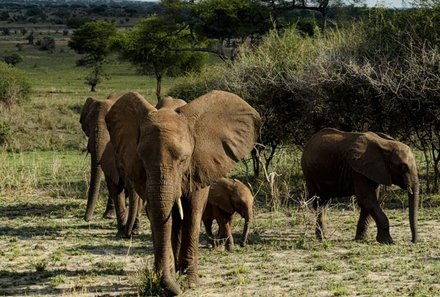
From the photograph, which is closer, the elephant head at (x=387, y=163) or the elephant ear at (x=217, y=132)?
the elephant ear at (x=217, y=132)

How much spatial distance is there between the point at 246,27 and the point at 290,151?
55.5 feet

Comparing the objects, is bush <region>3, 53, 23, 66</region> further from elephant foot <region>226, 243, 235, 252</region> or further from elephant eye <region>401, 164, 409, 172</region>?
elephant eye <region>401, 164, 409, 172</region>

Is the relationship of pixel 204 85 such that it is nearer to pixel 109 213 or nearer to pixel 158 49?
pixel 109 213

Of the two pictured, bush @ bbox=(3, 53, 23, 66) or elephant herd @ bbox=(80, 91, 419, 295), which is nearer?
elephant herd @ bbox=(80, 91, 419, 295)

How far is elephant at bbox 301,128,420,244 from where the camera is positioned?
12.5 m

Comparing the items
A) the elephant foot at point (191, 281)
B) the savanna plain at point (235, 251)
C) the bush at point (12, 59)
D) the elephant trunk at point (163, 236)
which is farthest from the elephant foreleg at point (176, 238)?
the bush at point (12, 59)

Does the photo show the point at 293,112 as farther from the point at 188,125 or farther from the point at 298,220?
the point at 188,125

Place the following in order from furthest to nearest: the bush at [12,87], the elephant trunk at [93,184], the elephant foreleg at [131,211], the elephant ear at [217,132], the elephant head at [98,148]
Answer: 1. the bush at [12,87]
2. the elephant trunk at [93,184]
3. the elephant head at [98,148]
4. the elephant foreleg at [131,211]
5. the elephant ear at [217,132]

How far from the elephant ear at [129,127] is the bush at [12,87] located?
28.2 metres

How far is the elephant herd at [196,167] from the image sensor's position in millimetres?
8367

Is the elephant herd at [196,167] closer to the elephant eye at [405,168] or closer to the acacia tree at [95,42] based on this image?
the elephant eye at [405,168]

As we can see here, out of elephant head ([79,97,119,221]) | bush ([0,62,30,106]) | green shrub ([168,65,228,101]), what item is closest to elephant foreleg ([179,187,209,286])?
elephant head ([79,97,119,221])

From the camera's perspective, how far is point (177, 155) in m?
8.34

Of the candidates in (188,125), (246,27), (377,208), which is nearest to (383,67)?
(377,208)
